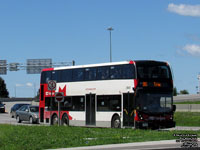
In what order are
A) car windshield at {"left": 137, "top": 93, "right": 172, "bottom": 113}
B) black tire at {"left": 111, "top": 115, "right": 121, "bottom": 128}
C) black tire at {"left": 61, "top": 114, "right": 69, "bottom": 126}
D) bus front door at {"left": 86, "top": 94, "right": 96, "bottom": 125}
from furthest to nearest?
black tire at {"left": 61, "top": 114, "right": 69, "bottom": 126} < bus front door at {"left": 86, "top": 94, "right": 96, "bottom": 125} < black tire at {"left": 111, "top": 115, "right": 121, "bottom": 128} < car windshield at {"left": 137, "top": 93, "right": 172, "bottom": 113}

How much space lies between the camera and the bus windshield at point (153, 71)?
28.3 meters

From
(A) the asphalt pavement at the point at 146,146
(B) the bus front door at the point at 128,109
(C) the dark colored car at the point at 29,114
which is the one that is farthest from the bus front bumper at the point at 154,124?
(C) the dark colored car at the point at 29,114

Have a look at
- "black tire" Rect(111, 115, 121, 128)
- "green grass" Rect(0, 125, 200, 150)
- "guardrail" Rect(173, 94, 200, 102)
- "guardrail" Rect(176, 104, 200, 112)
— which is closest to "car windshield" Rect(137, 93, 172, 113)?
"black tire" Rect(111, 115, 121, 128)

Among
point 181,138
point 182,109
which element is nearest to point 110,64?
point 181,138

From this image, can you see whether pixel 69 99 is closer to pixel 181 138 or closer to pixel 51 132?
pixel 51 132

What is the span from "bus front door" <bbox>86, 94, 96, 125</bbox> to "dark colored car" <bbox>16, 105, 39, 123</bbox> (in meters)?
8.83

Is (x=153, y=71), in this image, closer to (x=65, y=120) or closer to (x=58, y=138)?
(x=65, y=120)

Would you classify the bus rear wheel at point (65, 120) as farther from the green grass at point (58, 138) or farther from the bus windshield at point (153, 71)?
the green grass at point (58, 138)

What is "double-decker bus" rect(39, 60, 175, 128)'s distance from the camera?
28.2 meters

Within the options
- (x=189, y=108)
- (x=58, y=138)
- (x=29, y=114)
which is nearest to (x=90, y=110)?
(x=29, y=114)

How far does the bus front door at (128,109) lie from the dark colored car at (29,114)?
41.8 feet

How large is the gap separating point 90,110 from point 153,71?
548cm

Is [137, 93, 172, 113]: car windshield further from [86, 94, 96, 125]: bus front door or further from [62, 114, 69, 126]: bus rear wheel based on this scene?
[62, 114, 69, 126]: bus rear wheel

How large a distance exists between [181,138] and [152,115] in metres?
7.69
